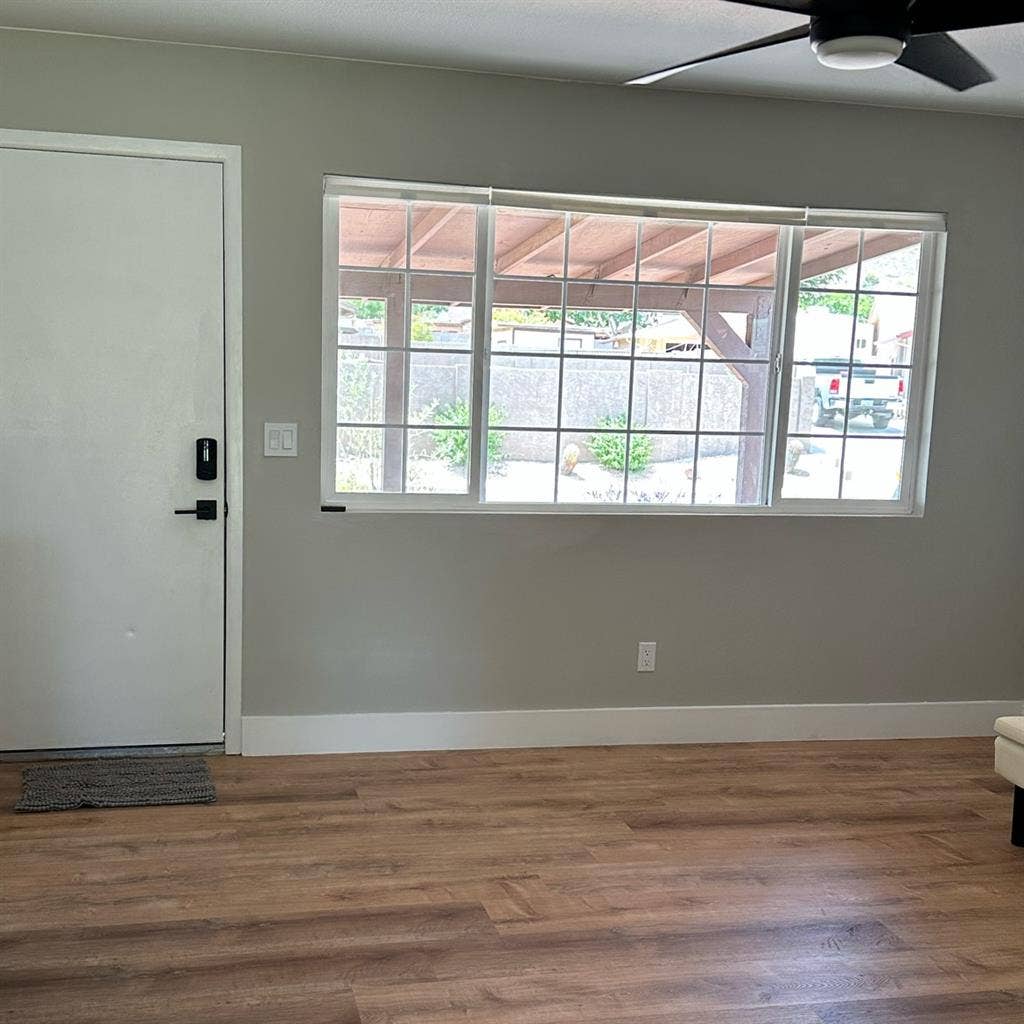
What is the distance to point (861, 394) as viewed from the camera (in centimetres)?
456

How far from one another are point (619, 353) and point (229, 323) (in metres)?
1.44

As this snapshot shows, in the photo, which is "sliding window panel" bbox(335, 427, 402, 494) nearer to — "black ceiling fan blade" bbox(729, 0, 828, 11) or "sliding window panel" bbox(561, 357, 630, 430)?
"sliding window panel" bbox(561, 357, 630, 430)

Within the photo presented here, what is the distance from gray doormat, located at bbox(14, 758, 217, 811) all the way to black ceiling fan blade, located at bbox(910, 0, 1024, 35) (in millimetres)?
2944

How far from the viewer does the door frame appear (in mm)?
3801

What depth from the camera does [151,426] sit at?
397 cm

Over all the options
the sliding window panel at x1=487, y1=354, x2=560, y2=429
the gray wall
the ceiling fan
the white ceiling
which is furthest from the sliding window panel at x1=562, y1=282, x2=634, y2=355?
the ceiling fan

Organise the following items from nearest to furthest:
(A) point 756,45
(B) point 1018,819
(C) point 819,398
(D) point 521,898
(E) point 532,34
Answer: (A) point 756,45 → (D) point 521,898 → (B) point 1018,819 → (E) point 532,34 → (C) point 819,398

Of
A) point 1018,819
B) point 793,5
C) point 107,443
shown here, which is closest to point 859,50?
point 793,5

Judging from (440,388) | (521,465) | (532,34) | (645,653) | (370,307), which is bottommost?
(645,653)

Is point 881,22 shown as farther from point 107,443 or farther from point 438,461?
point 107,443

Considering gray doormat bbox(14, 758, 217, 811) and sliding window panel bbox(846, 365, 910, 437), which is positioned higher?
sliding window panel bbox(846, 365, 910, 437)

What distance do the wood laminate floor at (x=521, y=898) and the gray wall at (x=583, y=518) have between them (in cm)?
42

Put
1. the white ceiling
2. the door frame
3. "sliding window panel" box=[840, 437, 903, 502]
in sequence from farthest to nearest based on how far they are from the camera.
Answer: "sliding window panel" box=[840, 437, 903, 502] → the door frame → the white ceiling

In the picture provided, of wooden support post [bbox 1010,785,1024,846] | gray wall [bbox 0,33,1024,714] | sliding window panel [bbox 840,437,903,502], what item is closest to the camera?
wooden support post [bbox 1010,785,1024,846]
